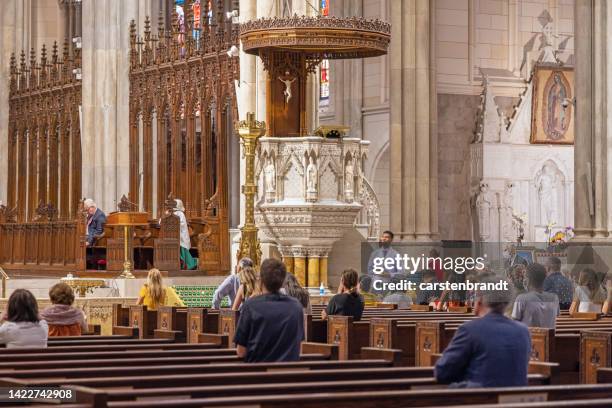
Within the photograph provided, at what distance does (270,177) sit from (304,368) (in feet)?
28.9

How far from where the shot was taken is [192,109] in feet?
68.3

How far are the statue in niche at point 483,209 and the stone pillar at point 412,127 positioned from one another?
107 inches

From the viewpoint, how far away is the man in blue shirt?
13695mm

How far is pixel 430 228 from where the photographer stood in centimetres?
2306

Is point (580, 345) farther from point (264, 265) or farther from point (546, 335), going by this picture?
point (264, 265)

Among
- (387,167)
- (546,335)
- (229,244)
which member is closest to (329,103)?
(387,167)

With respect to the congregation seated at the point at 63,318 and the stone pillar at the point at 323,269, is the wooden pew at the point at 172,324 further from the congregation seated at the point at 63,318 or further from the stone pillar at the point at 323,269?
the stone pillar at the point at 323,269

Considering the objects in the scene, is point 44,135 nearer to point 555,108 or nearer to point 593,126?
point 555,108

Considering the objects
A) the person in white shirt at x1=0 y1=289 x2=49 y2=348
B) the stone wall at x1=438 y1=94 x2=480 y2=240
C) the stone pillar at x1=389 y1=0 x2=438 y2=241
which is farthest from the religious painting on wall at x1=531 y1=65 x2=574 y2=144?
the person in white shirt at x1=0 y1=289 x2=49 y2=348

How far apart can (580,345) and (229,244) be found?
11.4 metres

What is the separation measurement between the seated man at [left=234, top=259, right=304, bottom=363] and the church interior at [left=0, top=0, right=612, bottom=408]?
0.05ft

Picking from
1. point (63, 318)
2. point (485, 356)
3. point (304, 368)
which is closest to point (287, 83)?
point (63, 318)

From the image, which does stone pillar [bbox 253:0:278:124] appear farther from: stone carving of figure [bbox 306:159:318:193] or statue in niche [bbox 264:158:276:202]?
stone carving of figure [bbox 306:159:318:193]

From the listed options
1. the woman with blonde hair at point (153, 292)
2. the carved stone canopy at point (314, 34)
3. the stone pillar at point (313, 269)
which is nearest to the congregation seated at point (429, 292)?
the stone pillar at point (313, 269)
